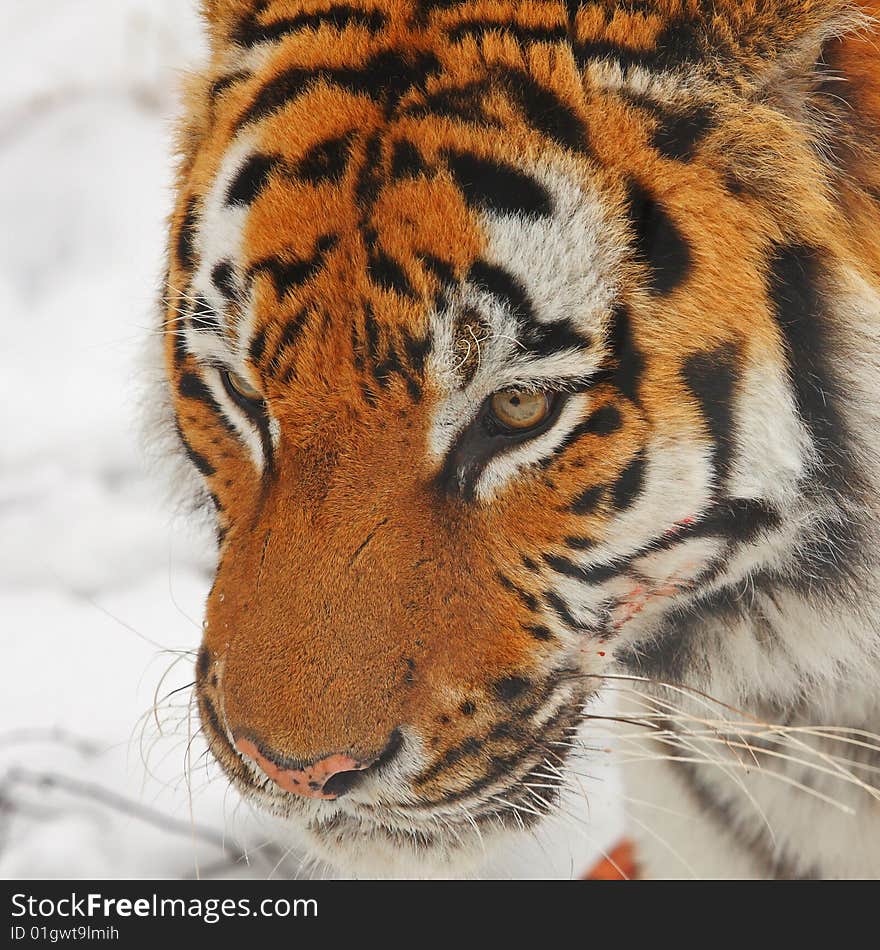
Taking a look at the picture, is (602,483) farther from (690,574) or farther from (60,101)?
(60,101)

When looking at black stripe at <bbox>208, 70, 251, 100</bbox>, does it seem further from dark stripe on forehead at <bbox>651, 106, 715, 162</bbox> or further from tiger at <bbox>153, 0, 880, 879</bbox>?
dark stripe on forehead at <bbox>651, 106, 715, 162</bbox>

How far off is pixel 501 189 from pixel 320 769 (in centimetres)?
38

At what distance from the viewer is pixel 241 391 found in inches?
33.4

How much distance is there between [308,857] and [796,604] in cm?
46

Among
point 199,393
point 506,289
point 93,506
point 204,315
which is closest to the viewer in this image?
point 506,289

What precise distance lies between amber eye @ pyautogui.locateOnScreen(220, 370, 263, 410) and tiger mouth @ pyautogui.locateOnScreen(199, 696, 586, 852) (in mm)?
216

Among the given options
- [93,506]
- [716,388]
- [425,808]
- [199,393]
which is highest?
[716,388]

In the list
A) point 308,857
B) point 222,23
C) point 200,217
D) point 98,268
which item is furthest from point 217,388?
point 98,268

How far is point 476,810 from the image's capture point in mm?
830

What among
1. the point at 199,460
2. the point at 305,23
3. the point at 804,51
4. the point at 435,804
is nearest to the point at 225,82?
the point at 305,23

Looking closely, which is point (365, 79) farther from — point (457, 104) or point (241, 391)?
point (241, 391)

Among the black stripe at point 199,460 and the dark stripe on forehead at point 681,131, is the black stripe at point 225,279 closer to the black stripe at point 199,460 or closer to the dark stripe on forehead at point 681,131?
the black stripe at point 199,460

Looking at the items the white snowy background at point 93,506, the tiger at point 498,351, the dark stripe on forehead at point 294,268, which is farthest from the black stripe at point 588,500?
the white snowy background at point 93,506
